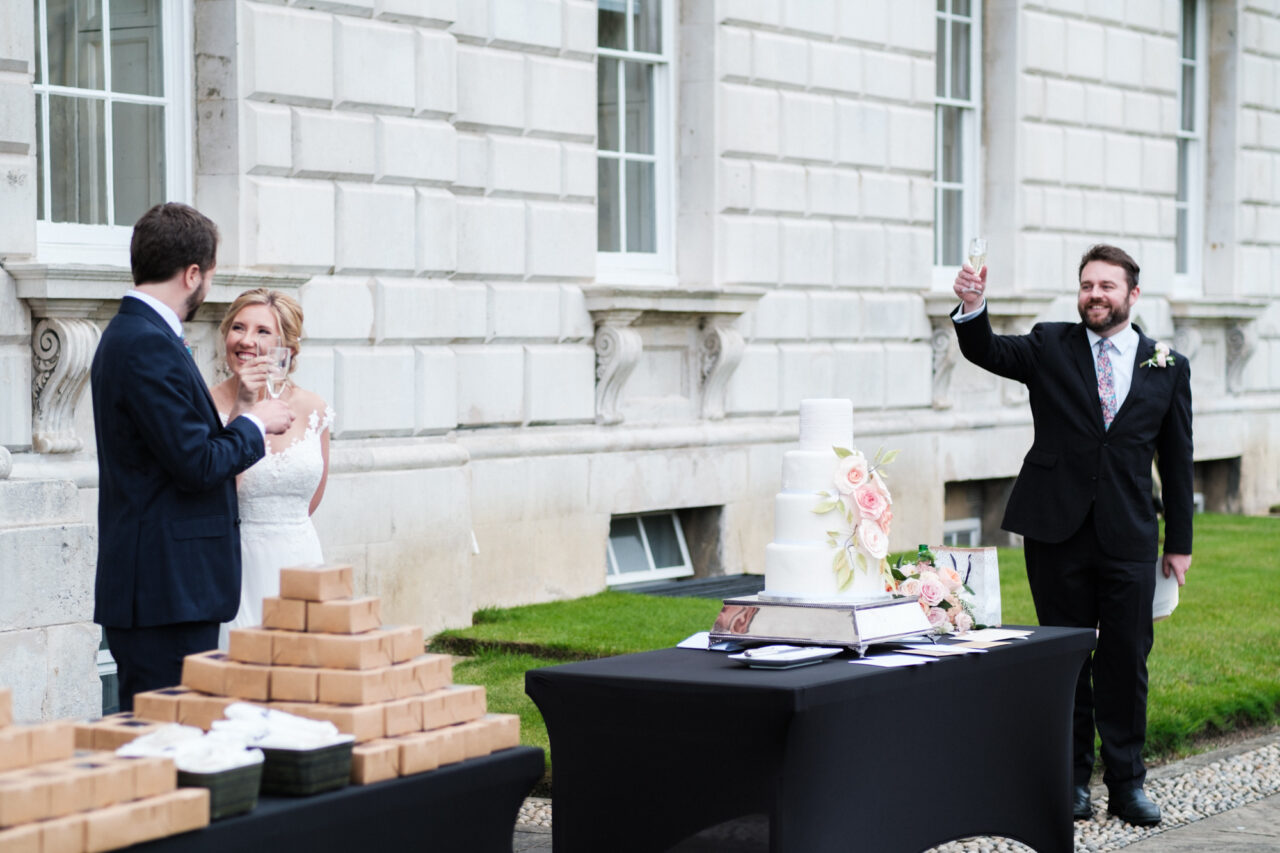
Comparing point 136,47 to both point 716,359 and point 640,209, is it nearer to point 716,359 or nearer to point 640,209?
point 640,209

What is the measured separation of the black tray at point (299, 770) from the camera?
342 centimetres

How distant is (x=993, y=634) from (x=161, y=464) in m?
2.44

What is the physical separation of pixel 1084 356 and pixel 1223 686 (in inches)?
107

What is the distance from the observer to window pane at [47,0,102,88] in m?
8.69

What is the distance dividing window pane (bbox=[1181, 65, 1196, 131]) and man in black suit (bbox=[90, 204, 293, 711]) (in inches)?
604

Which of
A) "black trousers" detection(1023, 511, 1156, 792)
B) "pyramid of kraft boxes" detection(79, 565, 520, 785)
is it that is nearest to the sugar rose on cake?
"pyramid of kraft boxes" detection(79, 565, 520, 785)

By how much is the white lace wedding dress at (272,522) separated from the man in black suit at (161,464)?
Answer: 42.3 inches

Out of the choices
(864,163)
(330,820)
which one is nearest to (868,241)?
(864,163)

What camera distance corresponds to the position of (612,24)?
12172 mm

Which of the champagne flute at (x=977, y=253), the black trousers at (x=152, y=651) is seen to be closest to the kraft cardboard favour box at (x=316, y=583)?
the black trousers at (x=152, y=651)

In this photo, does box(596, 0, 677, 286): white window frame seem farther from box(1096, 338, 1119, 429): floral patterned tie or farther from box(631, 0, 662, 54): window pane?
box(1096, 338, 1119, 429): floral patterned tie

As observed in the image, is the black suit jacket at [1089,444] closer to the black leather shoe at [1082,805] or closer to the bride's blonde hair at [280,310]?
the black leather shoe at [1082,805]

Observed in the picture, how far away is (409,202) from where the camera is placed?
10000mm

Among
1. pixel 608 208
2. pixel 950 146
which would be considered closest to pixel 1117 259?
pixel 608 208
